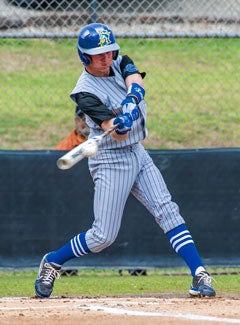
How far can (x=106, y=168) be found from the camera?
19.8 ft

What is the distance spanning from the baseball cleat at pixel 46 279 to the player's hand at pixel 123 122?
1.15 meters

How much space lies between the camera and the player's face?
19.4 ft

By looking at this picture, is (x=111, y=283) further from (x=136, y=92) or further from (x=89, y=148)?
(x=89, y=148)

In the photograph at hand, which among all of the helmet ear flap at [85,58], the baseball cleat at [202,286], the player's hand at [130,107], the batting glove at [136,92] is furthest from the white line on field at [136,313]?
the helmet ear flap at [85,58]

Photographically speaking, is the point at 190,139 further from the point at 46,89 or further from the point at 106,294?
the point at 106,294

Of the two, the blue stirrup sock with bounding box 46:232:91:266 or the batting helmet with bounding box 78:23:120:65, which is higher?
the batting helmet with bounding box 78:23:120:65

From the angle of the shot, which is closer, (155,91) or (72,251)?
(72,251)

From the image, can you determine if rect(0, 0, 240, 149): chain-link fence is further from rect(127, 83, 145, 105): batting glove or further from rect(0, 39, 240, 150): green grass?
rect(127, 83, 145, 105): batting glove

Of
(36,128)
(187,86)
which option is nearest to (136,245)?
(36,128)

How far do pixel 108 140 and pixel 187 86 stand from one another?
238 inches

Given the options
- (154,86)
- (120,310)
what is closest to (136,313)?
(120,310)

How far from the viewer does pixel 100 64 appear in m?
5.96

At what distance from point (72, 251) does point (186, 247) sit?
0.76 m

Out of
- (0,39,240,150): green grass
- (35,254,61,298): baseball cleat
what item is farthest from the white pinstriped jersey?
(0,39,240,150): green grass
